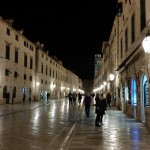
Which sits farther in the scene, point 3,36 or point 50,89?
point 50,89

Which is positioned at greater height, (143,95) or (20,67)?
(20,67)

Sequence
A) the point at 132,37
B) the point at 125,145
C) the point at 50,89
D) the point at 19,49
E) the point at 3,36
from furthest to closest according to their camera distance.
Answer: the point at 50,89
the point at 19,49
the point at 3,36
the point at 132,37
the point at 125,145

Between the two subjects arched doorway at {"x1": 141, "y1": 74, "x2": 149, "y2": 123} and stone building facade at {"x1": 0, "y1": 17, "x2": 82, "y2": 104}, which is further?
stone building facade at {"x1": 0, "y1": 17, "x2": 82, "y2": 104}

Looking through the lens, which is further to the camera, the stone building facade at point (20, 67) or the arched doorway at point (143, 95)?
the stone building facade at point (20, 67)

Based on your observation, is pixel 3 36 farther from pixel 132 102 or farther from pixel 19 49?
pixel 132 102

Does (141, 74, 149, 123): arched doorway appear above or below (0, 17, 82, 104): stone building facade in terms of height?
below

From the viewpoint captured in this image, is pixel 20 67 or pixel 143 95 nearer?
pixel 143 95

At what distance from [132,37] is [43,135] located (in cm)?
1111

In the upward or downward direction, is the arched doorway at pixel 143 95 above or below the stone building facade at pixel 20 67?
below

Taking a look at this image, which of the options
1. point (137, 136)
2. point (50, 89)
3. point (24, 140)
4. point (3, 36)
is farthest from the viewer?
point (50, 89)

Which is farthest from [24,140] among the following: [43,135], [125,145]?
[125,145]

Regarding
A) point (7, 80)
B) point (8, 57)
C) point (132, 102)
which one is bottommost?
point (132, 102)

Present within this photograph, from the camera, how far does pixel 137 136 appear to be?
12.4 m

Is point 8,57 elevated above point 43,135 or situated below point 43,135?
above
